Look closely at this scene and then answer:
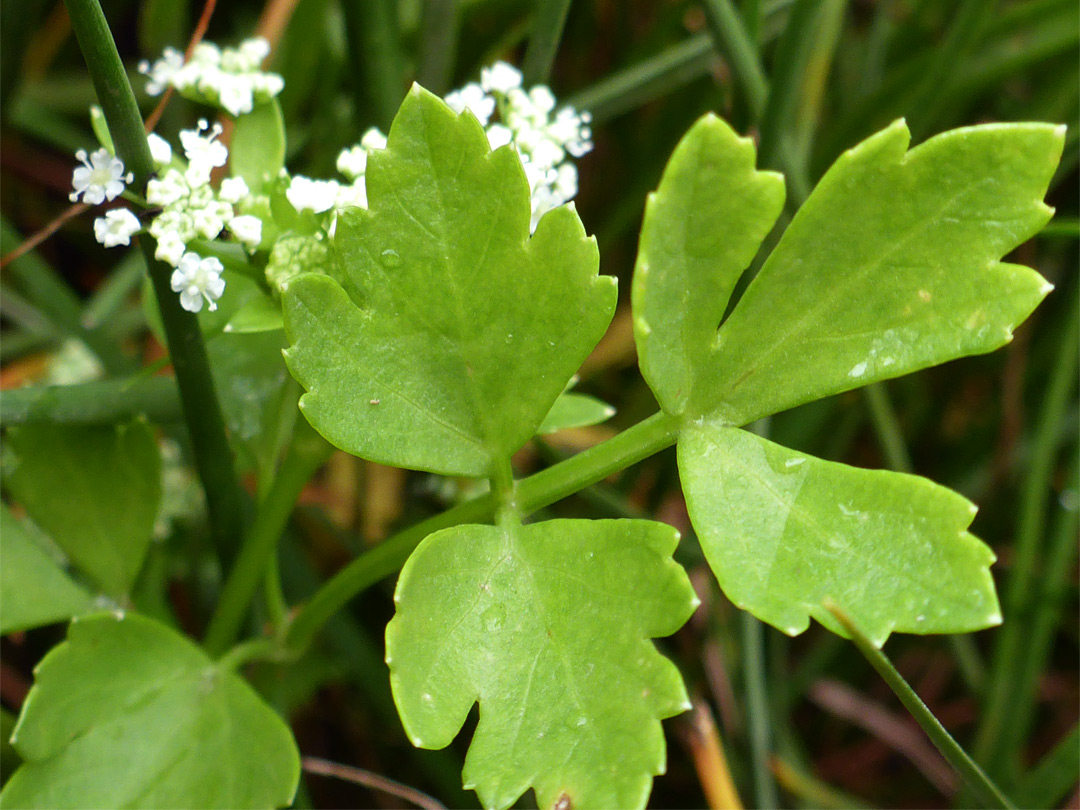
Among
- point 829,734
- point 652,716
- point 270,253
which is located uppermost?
point 270,253

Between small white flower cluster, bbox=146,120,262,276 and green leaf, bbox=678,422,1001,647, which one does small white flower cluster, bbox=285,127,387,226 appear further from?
green leaf, bbox=678,422,1001,647

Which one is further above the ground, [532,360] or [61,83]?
[61,83]

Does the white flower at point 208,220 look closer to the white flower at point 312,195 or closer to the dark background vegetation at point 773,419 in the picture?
the white flower at point 312,195

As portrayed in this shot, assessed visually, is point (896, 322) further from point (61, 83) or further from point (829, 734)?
point (61, 83)

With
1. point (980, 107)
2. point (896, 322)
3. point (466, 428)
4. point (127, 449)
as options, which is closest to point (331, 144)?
point (127, 449)

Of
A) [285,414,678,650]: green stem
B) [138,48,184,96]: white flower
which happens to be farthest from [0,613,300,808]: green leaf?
[138,48,184,96]: white flower

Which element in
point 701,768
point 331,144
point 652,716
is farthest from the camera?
point 331,144

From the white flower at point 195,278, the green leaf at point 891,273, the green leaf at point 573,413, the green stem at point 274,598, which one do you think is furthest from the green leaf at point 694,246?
the green stem at point 274,598

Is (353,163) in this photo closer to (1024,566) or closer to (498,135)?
(498,135)
